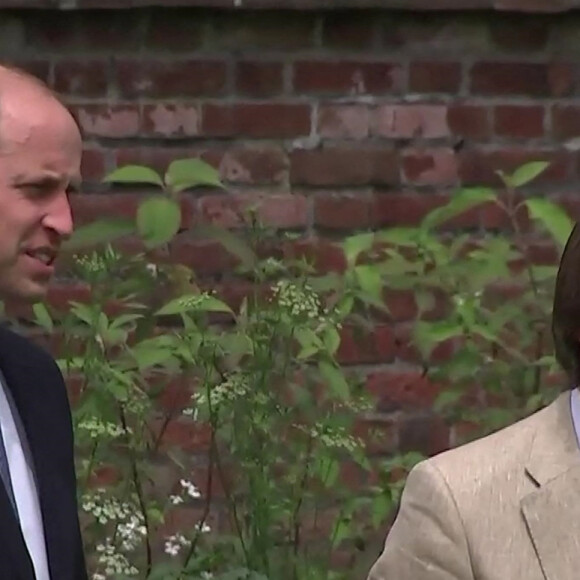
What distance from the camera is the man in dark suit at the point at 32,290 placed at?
7.13ft

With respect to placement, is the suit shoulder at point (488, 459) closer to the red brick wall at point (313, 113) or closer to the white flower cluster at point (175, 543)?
the white flower cluster at point (175, 543)

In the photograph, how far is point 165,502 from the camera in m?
3.15

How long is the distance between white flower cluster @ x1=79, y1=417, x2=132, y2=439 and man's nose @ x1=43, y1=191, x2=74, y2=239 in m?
0.57

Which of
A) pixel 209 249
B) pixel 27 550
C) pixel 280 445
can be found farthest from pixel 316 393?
pixel 27 550

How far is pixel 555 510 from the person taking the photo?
7.32 ft

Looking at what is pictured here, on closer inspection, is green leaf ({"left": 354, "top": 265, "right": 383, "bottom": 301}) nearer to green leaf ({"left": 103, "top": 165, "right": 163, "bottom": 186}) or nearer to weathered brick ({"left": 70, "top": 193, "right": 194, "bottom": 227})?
green leaf ({"left": 103, "top": 165, "right": 163, "bottom": 186})

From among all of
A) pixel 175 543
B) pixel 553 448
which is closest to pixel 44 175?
pixel 553 448

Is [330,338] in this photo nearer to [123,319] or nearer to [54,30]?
[123,319]

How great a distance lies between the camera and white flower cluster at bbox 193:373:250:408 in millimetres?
2836

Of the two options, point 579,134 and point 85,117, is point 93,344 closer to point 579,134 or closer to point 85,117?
point 85,117

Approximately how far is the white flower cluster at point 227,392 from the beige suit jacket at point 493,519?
2.03ft

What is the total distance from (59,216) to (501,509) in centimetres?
70

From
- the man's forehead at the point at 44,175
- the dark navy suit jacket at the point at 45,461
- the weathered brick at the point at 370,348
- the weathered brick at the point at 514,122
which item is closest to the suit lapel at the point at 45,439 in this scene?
the dark navy suit jacket at the point at 45,461

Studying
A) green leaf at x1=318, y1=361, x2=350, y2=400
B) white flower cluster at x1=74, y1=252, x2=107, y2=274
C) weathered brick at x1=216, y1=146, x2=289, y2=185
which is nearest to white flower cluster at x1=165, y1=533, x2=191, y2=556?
green leaf at x1=318, y1=361, x2=350, y2=400
